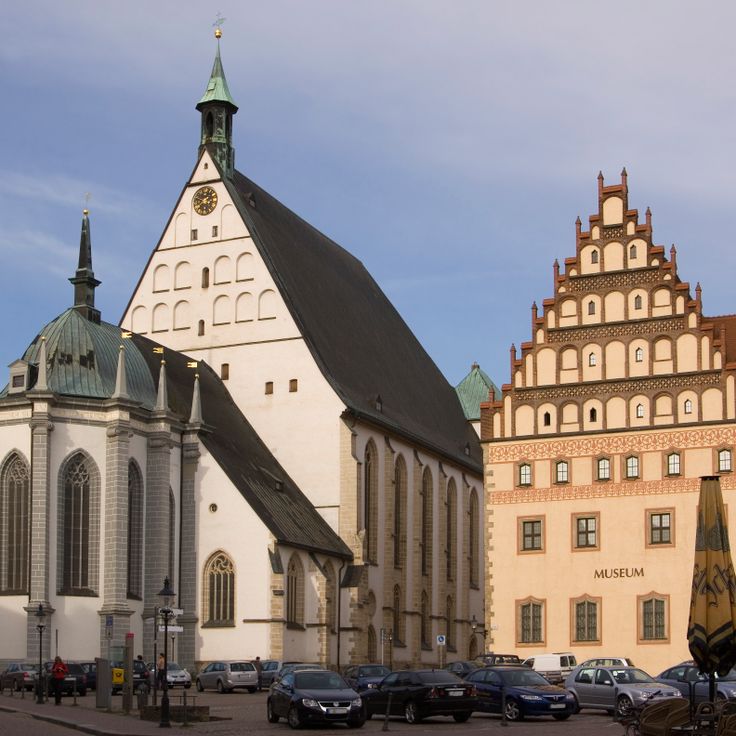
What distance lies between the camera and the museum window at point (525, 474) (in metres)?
57.1

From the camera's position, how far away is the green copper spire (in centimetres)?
7431

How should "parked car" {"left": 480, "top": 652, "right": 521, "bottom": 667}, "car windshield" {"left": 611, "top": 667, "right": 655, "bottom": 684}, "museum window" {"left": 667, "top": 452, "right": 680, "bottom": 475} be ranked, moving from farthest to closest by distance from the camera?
"museum window" {"left": 667, "top": 452, "right": 680, "bottom": 475} → "parked car" {"left": 480, "top": 652, "right": 521, "bottom": 667} → "car windshield" {"left": 611, "top": 667, "right": 655, "bottom": 684}

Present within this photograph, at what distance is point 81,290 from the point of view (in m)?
65.3

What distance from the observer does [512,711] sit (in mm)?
36375

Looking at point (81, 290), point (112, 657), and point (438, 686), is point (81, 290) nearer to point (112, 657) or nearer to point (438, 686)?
point (112, 657)

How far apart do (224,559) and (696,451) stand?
21144mm

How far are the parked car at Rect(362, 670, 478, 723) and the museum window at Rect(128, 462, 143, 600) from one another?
25.1m

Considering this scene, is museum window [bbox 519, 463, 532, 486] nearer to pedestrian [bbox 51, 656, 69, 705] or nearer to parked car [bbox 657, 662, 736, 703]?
parked car [bbox 657, 662, 736, 703]

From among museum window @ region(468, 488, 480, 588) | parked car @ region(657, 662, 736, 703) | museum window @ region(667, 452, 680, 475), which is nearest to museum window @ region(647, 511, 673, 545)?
museum window @ region(667, 452, 680, 475)

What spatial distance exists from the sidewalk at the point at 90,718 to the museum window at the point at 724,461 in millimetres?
24100

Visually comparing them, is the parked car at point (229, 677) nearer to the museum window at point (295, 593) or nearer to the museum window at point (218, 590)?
the museum window at point (218, 590)

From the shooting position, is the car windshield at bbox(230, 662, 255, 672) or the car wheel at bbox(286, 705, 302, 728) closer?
the car wheel at bbox(286, 705, 302, 728)

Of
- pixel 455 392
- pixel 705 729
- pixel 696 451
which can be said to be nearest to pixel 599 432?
pixel 696 451

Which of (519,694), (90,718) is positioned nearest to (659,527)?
(519,694)
